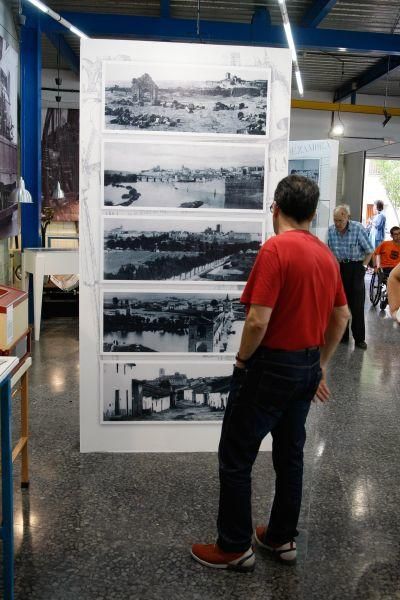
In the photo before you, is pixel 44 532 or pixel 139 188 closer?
pixel 44 532

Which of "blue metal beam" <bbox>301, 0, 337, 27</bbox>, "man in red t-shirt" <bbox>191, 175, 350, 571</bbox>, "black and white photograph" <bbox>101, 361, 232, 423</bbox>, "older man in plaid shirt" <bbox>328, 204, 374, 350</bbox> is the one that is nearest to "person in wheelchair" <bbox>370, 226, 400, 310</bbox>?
"older man in plaid shirt" <bbox>328, 204, 374, 350</bbox>

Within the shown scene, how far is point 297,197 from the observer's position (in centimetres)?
233

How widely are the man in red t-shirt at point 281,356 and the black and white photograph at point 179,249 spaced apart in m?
1.19

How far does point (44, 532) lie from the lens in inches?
111

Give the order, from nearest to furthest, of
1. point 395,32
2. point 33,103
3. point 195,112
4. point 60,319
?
point 195,112, point 33,103, point 60,319, point 395,32

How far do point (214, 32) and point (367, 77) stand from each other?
17.3 feet

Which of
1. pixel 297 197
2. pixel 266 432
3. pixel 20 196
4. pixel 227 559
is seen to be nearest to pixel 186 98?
pixel 297 197

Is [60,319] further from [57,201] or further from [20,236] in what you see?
[57,201]

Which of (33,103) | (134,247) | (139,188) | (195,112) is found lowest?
(134,247)

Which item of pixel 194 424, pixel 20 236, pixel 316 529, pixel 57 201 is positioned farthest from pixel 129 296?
pixel 57 201

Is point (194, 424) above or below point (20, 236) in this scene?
below

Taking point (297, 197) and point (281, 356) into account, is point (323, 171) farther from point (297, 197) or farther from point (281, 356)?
point (281, 356)

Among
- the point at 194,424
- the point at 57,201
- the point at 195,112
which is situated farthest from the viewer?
the point at 57,201

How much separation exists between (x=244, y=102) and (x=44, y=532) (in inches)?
96.4
